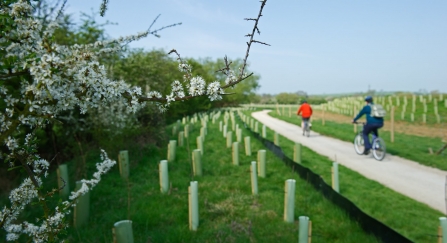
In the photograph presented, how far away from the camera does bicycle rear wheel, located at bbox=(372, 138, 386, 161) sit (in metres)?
11.6

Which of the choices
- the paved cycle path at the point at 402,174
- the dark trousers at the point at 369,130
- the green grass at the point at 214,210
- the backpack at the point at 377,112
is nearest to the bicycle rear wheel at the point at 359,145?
the paved cycle path at the point at 402,174

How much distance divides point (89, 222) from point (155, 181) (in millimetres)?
2741

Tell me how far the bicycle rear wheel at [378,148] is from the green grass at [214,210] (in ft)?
11.7

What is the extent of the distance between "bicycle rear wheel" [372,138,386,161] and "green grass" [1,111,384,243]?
357cm

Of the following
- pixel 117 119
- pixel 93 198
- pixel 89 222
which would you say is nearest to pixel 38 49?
pixel 89 222

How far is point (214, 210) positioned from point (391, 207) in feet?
11.0

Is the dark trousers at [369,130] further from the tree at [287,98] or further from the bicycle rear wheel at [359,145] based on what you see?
the tree at [287,98]

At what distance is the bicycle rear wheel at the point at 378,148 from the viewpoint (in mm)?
11623

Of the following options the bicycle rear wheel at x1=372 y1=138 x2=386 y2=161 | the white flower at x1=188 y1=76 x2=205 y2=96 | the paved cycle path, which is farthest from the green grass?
the bicycle rear wheel at x1=372 y1=138 x2=386 y2=161

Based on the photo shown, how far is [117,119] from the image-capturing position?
1239 centimetres

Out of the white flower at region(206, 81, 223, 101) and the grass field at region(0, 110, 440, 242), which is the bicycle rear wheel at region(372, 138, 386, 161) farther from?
the white flower at region(206, 81, 223, 101)

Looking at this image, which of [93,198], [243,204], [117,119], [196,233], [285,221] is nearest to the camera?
[196,233]

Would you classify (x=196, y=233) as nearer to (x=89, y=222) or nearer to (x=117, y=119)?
(x=89, y=222)

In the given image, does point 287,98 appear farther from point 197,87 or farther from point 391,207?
point 197,87
